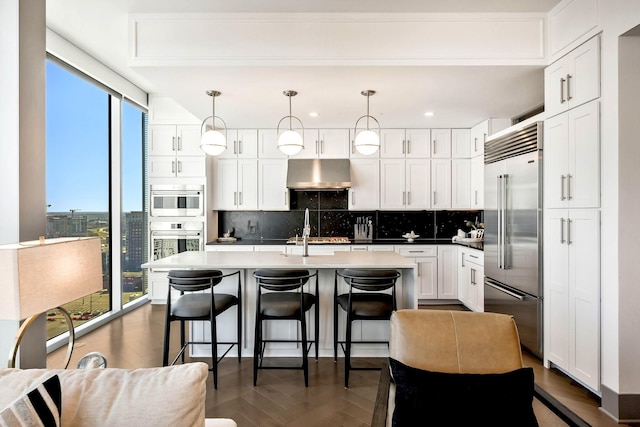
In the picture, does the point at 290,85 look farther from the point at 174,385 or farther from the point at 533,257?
the point at 174,385

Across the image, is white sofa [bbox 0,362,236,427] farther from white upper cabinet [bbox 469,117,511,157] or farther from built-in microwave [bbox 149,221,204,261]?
white upper cabinet [bbox 469,117,511,157]

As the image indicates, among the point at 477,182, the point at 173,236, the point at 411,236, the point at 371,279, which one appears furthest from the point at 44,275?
the point at 477,182

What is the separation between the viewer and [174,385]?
39.4 inches

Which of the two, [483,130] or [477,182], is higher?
[483,130]

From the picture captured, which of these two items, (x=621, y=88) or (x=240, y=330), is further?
(x=240, y=330)

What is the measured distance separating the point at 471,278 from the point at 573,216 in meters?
2.04

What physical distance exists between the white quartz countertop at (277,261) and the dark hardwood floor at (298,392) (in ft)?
3.02

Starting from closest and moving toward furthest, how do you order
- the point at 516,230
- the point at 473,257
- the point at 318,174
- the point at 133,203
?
the point at 516,230
the point at 473,257
the point at 133,203
the point at 318,174

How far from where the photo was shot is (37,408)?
0.87 meters

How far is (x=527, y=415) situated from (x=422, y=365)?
1.35ft

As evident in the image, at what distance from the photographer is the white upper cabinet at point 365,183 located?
5.28m

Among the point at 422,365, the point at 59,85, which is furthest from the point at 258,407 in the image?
the point at 59,85

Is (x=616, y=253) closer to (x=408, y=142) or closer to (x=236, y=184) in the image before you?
(x=408, y=142)

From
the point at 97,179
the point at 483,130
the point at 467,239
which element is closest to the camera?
the point at 97,179
